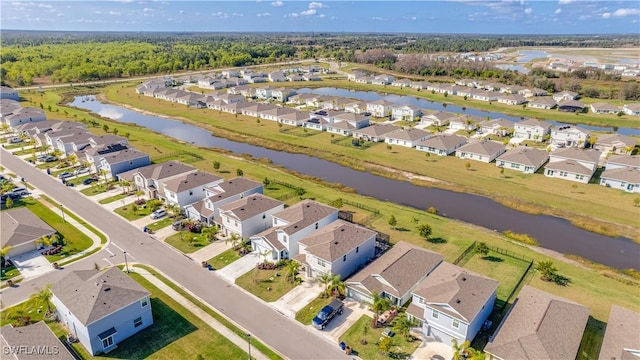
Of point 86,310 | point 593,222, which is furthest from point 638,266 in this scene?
point 86,310

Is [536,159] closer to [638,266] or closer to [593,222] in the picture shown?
[593,222]

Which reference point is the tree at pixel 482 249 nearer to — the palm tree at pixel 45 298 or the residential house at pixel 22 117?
the palm tree at pixel 45 298

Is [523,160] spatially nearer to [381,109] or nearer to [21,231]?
[381,109]

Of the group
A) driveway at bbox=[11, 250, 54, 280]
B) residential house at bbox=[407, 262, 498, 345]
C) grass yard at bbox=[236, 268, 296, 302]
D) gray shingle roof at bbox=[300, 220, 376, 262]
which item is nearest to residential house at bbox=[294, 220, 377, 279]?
gray shingle roof at bbox=[300, 220, 376, 262]

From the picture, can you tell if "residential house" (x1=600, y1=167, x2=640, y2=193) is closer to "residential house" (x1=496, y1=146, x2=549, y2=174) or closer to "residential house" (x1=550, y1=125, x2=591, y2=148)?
"residential house" (x1=496, y1=146, x2=549, y2=174)

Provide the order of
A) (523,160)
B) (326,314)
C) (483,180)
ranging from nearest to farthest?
(326,314)
(483,180)
(523,160)

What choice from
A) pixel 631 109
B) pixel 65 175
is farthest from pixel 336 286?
pixel 631 109
